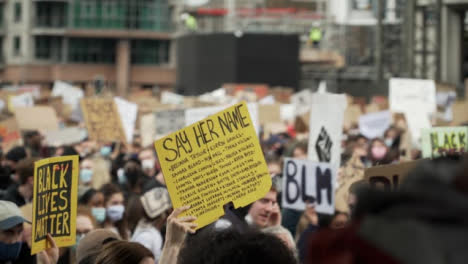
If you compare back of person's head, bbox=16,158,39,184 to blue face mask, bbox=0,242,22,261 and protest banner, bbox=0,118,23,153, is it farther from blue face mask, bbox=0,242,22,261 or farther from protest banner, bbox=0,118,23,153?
protest banner, bbox=0,118,23,153

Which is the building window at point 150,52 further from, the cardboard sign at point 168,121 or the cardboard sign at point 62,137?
the cardboard sign at point 168,121

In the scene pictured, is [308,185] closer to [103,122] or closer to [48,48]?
[103,122]

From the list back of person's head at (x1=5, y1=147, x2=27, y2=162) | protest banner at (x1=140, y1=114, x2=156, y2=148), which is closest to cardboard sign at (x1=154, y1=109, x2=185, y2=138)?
protest banner at (x1=140, y1=114, x2=156, y2=148)

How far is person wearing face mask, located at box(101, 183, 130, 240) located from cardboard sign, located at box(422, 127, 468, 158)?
2.37 metres

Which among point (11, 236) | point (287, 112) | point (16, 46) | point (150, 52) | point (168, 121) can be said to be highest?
point (16, 46)

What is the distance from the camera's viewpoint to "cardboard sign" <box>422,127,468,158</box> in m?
7.23

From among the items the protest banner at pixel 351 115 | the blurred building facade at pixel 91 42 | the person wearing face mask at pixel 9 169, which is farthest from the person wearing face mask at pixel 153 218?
the blurred building facade at pixel 91 42

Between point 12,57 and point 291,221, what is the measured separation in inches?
2720

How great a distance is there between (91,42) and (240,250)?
71.5 meters

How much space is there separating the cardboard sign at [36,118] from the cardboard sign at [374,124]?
5595 mm

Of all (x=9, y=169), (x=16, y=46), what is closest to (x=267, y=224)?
(x=9, y=169)

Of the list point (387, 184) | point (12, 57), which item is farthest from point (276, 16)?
point (387, 184)

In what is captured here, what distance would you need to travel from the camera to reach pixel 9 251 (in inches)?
165

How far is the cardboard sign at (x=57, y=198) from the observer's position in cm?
441
